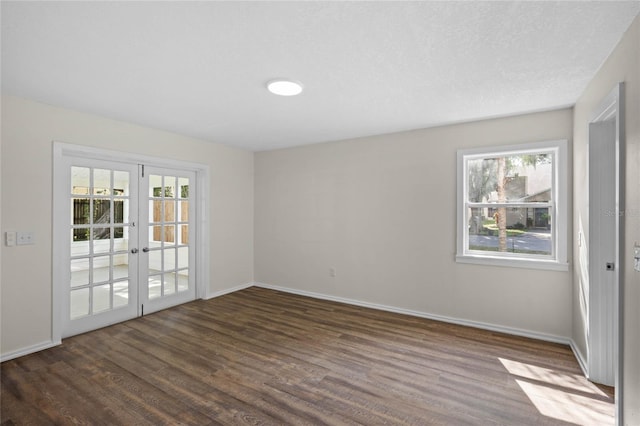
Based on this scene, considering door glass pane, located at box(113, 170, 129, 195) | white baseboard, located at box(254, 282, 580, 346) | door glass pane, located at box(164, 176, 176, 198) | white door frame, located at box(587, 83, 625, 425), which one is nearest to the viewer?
white door frame, located at box(587, 83, 625, 425)

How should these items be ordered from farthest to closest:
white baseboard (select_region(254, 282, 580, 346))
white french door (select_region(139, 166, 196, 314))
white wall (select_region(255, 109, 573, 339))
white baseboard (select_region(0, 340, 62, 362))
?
1. white french door (select_region(139, 166, 196, 314))
2. white wall (select_region(255, 109, 573, 339))
3. white baseboard (select_region(254, 282, 580, 346))
4. white baseboard (select_region(0, 340, 62, 362))

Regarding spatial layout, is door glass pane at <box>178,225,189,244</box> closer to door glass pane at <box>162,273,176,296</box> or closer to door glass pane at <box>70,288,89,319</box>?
door glass pane at <box>162,273,176,296</box>

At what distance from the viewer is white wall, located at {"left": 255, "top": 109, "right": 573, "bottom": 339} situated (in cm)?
331

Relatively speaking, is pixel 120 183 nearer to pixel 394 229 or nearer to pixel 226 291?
pixel 226 291

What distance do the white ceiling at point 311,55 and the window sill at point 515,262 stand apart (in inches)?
63.7

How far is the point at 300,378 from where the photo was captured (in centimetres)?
250

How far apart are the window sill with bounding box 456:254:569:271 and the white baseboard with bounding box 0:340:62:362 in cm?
451

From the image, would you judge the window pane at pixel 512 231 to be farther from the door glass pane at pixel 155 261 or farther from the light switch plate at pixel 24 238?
the light switch plate at pixel 24 238

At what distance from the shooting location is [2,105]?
108 inches

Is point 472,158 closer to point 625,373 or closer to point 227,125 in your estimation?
point 625,373

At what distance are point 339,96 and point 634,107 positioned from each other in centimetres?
203

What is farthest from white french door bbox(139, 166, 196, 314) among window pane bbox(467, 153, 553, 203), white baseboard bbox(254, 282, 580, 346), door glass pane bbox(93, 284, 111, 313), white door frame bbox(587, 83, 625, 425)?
white door frame bbox(587, 83, 625, 425)

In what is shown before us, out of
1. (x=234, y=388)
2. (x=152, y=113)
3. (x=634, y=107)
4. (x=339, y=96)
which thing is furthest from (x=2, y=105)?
(x=634, y=107)

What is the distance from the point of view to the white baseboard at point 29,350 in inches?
109
